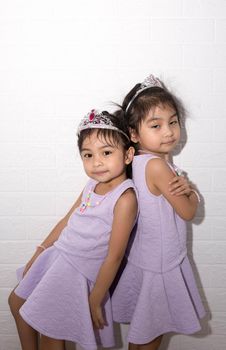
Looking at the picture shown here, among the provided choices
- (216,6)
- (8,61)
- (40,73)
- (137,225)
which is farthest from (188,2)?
(137,225)

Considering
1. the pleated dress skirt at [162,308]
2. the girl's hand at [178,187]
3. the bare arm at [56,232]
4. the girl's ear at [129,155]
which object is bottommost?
the pleated dress skirt at [162,308]

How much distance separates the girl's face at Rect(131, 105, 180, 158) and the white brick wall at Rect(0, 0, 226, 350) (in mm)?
298

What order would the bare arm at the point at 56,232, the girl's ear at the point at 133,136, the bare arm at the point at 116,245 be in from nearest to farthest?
the bare arm at the point at 116,245 < the girl's ear at the point at 133,136 < the bare arm at the point at 56,232

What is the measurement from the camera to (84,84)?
1882 millimetres

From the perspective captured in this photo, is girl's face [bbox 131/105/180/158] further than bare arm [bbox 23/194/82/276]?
No

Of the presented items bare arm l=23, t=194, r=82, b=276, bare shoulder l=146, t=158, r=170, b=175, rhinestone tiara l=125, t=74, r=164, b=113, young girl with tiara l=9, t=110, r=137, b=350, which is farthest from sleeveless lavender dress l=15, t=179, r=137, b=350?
rhinestone tiara l=125, t=74, r=164, b=113

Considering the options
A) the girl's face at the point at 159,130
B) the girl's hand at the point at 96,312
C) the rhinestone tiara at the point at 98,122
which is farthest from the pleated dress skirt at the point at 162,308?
the rhinestone tiara at the point at 98,122

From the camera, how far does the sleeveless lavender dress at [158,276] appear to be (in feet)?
5.24

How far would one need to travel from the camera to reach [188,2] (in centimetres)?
184

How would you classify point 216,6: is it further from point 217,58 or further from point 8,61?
point 8,61

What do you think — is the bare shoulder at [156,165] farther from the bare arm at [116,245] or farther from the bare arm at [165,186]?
the bare arm at [116,245]

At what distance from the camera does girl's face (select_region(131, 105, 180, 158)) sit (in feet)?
5.27

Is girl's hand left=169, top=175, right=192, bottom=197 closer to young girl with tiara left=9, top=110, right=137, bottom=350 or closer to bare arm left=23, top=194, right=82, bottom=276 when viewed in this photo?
young girl with tiara left=9, top=110, right=137, bottom=350

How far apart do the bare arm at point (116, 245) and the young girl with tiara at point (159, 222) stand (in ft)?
0.31
